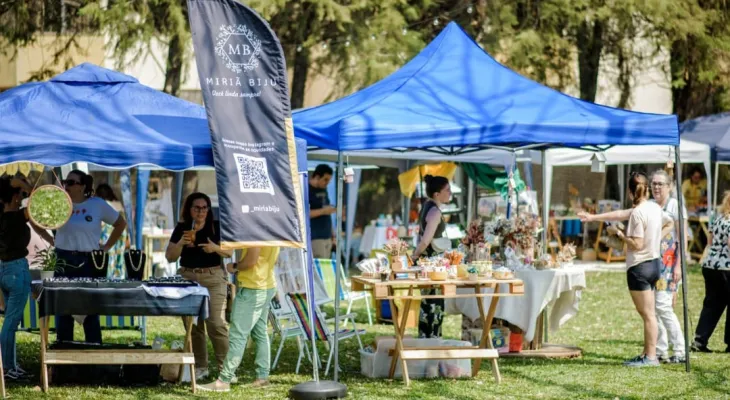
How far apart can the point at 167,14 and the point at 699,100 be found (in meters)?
10.5

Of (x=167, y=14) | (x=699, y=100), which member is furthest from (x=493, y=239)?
(x=699, y=100)

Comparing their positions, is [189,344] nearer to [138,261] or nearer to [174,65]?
[138,261]

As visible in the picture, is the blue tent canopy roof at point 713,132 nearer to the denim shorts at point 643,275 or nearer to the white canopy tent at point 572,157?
the white canopy tent at point 572,157

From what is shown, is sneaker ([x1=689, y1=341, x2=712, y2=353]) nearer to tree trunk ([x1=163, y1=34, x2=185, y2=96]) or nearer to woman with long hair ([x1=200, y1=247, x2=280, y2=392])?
woman with long hair ([x1=200, y1=247, x2=280, y2=392])

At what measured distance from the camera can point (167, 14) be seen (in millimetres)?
13539

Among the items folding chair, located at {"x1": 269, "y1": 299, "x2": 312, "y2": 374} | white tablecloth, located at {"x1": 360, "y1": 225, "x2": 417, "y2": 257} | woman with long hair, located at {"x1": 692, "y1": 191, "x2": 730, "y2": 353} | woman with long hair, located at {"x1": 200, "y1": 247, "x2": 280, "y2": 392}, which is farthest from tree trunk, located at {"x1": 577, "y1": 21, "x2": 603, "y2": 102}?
woman with long hair, located at {"x1": 200, "y1": 247, "x2": 280, "y2": 392}

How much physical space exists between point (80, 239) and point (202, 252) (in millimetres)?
1428

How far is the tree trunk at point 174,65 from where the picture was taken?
13.8m

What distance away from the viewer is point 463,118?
7.82 meters

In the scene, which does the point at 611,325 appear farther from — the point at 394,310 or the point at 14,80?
the point at 14,80

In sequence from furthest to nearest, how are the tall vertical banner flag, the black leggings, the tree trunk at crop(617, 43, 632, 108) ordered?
the tree trunk at crop(617, 43, 632, 108)
the black leggings
the tall vertical banner flag

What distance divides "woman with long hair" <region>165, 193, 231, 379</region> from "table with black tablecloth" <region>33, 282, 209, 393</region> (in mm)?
330

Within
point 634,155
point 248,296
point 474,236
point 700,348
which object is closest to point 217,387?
point 248,296

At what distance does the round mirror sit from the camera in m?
7.45
